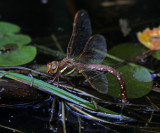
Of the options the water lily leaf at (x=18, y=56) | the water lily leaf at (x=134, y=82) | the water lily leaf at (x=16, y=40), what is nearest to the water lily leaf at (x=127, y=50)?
the water lily leaf at (x=134, y=82)

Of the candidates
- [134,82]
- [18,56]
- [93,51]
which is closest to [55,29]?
[18,56]

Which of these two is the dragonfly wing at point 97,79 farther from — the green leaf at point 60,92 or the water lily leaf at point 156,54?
the water lily leaf at point 156,54

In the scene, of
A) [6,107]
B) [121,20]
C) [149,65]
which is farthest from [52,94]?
[121,20]

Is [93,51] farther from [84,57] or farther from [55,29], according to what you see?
[55,29]

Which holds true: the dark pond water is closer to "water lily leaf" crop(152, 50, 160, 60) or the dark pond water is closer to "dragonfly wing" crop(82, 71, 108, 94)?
"dragonfly wing" crop(82, 71, 108, 94)

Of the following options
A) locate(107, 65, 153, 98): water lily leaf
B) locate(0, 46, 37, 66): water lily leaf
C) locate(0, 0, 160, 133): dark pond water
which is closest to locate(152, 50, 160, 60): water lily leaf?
locate(107, 65, 153, 98): water lily leaf

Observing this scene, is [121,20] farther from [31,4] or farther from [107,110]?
[107,110]

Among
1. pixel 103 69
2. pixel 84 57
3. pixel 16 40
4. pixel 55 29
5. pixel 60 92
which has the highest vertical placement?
pixel 55 29
